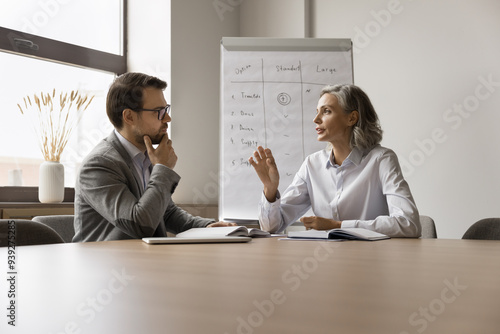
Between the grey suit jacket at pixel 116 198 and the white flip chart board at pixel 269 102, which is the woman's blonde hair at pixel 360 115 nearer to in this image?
the white flip chart board at pixel 269 102

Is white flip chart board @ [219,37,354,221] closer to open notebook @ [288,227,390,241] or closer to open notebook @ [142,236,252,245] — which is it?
open notebook @ [288,227,390,241]

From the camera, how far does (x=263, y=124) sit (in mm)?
3018

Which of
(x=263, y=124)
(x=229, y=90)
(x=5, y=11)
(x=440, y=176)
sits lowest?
(x=440, y=176)

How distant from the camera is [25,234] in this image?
143 centimetres

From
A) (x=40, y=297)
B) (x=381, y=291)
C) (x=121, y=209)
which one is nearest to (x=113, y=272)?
(x=40, y=297)

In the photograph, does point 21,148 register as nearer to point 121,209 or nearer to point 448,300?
point 121,209

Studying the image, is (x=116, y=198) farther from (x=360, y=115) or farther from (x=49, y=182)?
(x=49, y=182)

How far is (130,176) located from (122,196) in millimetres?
149

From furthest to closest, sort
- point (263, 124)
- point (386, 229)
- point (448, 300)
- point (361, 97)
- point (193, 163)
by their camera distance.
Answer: point (193, 163)
point (263, 124)
point (361, 97)
point (386, 229)
point (448, 300)

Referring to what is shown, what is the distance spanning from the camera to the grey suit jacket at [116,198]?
1.66 m

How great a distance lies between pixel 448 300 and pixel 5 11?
3258 millimetres

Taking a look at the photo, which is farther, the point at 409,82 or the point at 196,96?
the point at 196,96

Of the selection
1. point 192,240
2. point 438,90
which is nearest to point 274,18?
point 438,90

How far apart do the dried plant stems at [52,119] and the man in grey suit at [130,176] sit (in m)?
1.17
